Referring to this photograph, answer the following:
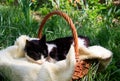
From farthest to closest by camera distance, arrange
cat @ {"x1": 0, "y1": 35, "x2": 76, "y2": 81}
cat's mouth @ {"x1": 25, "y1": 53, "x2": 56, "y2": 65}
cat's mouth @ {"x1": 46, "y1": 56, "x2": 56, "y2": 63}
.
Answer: cat's mouth @ {"x1": 46, "y1": 56, "x2": 56, "y2": 63}, cat's mouth @ {"x1": 25, "y1": 53, "x2": 56, "y2": 65}, cat @ {"x1": 0, "y1": 35, "x2": 76, "y2": 81}

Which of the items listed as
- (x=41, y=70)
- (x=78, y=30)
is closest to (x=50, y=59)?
(x=41, y=70)

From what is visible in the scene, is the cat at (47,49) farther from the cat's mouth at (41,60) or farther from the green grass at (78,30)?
the green grass at (78,30)

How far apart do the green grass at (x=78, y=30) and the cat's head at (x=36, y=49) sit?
1.98ft

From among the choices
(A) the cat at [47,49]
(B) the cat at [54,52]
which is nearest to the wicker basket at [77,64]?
(B) the cat at [54,52]

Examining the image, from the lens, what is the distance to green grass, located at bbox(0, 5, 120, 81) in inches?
157

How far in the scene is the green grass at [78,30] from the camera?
398 centimetres

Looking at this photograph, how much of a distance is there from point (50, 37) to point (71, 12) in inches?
41.5

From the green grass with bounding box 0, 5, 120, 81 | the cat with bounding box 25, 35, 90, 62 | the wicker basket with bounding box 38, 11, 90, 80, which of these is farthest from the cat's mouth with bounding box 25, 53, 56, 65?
the green grass with bounding box 0, 5, 120, 81

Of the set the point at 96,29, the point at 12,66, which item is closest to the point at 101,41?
the point at 96,29

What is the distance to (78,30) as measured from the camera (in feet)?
15.3

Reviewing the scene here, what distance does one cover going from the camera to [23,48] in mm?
3506

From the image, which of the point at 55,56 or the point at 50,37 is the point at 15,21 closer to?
the point at 50,37

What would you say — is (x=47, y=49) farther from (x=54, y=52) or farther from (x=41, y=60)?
(x=41, y=60)

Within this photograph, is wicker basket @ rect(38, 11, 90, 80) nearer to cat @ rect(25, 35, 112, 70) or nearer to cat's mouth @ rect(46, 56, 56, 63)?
cat @ rect(25, 35, 112, 70)
